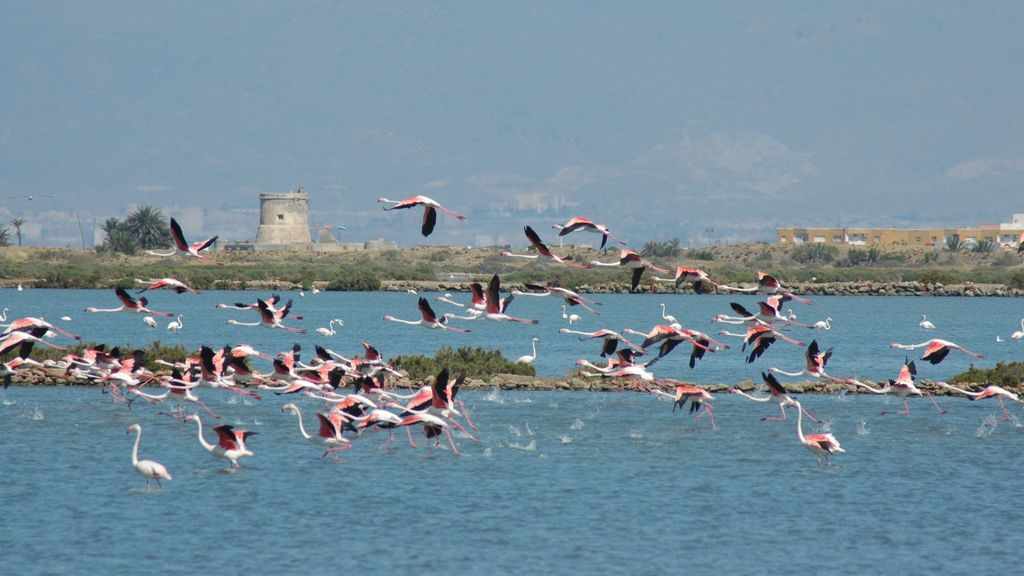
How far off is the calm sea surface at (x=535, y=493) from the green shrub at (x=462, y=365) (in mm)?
1641

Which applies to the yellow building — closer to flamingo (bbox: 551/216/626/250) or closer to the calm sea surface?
the calm sea surface

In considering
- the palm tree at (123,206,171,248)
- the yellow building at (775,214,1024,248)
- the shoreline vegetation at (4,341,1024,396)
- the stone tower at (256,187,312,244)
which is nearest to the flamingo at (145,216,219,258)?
the shoreline vegetation at (4,341,1024,396)

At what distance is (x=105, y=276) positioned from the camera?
283ft

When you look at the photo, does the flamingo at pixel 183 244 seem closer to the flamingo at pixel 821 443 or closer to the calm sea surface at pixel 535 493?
the calm sea surface at pixel 535 493

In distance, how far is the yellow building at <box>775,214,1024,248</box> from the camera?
5241 inches

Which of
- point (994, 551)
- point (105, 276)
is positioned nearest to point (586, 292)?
point (105, 276)

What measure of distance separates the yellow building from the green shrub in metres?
101

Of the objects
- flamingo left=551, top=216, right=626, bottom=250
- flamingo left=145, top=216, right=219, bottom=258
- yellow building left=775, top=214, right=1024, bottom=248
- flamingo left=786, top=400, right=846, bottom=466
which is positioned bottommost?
flamingo left=786, top=400, right=846, bottom=466

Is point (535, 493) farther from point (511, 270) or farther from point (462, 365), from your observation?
point (511, 270)

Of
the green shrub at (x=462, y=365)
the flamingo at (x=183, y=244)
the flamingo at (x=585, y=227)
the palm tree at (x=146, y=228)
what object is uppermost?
the palm tree at (x=146, y=228)

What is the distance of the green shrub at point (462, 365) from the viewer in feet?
100.0

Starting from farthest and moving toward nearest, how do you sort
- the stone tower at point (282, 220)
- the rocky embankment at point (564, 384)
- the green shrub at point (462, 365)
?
the stone tower at point (282, 220)
the green shrub at point (462, 365)
the rocky embankment at point (564, 384)

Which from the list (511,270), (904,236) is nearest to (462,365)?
(511,270)

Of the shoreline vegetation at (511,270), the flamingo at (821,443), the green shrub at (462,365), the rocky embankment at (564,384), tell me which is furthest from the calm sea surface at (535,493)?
the shoreline vegetation at (511,270)
